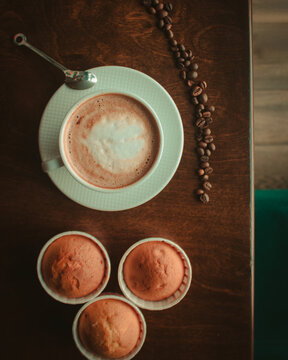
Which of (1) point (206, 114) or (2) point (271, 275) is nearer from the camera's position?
(1) point (206, 114)

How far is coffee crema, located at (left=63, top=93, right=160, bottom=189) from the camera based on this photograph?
0.89 metres

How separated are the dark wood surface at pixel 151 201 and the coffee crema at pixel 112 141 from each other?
139 mm

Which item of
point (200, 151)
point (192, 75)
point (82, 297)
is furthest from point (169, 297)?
point (192, 75)

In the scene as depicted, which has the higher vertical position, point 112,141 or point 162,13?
point 162,13

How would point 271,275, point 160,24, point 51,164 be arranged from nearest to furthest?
point 51,164 < point 160,24 < point 271,275

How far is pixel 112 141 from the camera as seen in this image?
0.90m

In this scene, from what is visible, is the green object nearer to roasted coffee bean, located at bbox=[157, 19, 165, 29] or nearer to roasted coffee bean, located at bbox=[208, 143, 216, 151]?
roasted coffee bean, located at bbox=[208, 143, 216, 151]

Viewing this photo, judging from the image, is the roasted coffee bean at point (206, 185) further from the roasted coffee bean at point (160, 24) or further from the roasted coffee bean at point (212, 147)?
the roasted coffee bean at point (160, 24)

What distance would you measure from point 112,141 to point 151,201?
24 centimetres

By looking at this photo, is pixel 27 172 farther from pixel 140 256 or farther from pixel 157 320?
pixel 157 320

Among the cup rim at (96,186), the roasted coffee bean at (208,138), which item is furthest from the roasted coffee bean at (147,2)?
the roasted coffee bean at (208,138)

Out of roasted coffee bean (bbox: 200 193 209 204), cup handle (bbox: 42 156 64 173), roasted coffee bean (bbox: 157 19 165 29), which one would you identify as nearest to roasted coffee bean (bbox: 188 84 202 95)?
roasted coffee bean (bbox: 157 19 165 29)

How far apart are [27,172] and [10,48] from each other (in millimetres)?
409

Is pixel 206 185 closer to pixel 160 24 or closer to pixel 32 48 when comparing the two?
pixel 160 24
